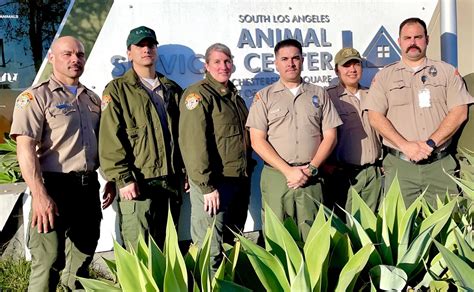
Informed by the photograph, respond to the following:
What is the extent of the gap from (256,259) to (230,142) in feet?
7.30

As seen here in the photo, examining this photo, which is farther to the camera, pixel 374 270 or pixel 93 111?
pixel 93 111

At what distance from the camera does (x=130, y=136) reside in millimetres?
3518

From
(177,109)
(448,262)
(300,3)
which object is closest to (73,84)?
(177,109)

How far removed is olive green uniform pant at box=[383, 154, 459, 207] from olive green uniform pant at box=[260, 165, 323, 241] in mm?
607

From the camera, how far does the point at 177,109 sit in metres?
3.83

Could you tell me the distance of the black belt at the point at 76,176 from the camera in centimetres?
330

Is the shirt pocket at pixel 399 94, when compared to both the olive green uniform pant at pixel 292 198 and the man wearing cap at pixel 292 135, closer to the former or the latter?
the man wearing cap at pixel 292 135

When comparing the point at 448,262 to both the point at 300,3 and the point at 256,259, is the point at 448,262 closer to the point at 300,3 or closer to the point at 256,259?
the point at 256,259

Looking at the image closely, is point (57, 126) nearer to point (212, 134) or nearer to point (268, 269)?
point (212, 134)

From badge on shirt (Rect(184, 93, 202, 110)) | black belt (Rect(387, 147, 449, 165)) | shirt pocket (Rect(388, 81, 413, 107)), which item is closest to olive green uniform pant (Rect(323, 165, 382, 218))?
black belt (Rect(387, 147, 449, 165))

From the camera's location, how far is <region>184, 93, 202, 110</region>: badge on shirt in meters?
3.60

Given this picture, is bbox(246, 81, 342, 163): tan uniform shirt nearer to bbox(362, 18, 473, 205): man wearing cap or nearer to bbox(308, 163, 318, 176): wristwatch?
bbox(308, 163, 318, 176): wristwatch

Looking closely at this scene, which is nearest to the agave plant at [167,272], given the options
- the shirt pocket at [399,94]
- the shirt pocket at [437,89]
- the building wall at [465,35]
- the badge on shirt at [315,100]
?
the badge on shirt at [315,100]

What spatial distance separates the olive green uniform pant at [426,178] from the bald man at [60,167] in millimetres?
2223
